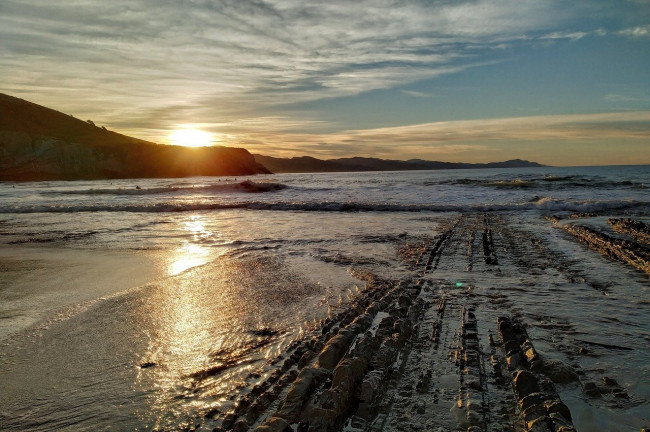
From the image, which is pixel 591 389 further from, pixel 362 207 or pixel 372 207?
pixel 362 207

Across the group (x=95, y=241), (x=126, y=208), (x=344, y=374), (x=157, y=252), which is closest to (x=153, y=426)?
(x=344, y=374)

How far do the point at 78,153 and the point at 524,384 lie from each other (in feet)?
278

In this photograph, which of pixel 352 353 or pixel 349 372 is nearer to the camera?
pixel 349 372

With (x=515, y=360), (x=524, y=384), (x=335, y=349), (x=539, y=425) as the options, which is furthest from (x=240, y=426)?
(x=515, y=360)

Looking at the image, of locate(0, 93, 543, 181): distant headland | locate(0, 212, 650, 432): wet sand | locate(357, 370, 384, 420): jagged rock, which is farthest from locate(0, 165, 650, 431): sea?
locate(0, 93, 543, 181): distant headland

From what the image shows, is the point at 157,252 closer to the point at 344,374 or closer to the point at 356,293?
the point at 356,293

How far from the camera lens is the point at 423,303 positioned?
5090mm

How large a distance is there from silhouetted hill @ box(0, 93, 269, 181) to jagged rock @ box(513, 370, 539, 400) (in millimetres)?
81193

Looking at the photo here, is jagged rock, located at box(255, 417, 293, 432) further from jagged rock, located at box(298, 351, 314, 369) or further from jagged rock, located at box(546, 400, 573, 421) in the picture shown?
jagged rock, located at box(546, 400, 573, 421)

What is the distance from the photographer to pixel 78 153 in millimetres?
72125

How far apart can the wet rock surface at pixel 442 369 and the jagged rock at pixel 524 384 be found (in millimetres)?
10

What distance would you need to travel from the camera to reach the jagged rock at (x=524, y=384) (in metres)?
2.88

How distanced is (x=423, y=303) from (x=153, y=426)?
11.4 ft

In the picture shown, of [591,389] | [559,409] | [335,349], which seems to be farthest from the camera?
[335,349]
